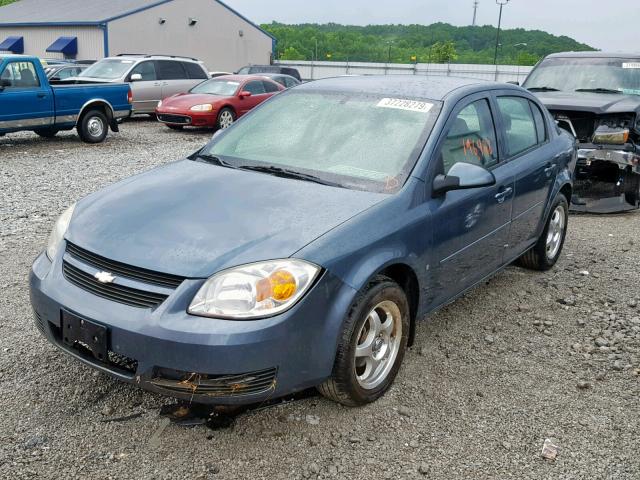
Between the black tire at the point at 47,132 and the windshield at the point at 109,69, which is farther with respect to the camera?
the windshield at the point at 109,69

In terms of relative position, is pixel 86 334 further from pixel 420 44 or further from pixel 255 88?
pixel 420 44

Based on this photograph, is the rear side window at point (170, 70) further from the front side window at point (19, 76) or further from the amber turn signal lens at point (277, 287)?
the amber turn signal lens at point (277, 287)

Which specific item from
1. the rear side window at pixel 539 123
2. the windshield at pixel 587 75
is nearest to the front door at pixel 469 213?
the rear side window at pixel 539 123

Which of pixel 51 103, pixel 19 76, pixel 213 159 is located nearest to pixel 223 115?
pixel 51 103

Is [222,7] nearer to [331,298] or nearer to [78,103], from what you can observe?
[78,103]

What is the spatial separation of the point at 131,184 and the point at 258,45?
40940 millimetres

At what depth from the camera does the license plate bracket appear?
9.33 ft

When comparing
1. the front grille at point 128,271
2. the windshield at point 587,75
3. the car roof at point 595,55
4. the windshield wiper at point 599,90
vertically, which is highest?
the car roof at point 595,55

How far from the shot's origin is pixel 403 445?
10.1 feet

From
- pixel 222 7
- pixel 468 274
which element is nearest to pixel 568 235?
pixel 468 274

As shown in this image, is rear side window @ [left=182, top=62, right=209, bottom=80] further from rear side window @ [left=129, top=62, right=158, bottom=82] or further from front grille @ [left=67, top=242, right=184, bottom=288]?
front grille @ [left=67, top=242, right=184, bottom=288]

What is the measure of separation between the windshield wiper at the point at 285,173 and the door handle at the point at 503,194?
1325 millimetres

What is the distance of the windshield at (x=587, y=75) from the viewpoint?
8805mm

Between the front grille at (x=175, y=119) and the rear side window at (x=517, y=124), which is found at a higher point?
the rear side window at (x=517, y=124)
